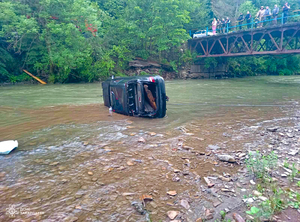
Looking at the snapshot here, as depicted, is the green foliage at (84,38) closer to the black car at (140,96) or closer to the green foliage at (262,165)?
the black car at (140,96)

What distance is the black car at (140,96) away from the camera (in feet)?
24.4

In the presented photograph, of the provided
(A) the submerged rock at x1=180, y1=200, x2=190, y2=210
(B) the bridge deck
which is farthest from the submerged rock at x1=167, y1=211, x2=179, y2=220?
(B) the bridge deck

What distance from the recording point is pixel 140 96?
7.57m

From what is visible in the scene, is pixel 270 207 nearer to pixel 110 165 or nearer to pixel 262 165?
pixel 262 165

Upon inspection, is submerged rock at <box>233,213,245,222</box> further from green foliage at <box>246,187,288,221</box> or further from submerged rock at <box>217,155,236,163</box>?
submerged rock at <box>217,155,236,163</box>

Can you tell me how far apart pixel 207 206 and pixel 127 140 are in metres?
3.03

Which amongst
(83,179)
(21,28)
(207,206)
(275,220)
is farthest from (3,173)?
(21,28)

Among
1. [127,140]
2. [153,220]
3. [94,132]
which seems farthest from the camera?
[94,132]

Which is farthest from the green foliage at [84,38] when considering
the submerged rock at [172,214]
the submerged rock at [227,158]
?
the submerged rock at [172,214]

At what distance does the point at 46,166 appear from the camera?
431cm

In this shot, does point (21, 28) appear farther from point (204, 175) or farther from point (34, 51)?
point (204, 175)

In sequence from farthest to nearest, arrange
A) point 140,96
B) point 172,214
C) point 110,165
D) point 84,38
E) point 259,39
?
point 259,39 < point 84,38 < point 140,96 < point 110,165 < point 172,214

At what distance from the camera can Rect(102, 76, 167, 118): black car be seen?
7.44 m

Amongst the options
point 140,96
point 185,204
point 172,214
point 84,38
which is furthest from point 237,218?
point 84,38
